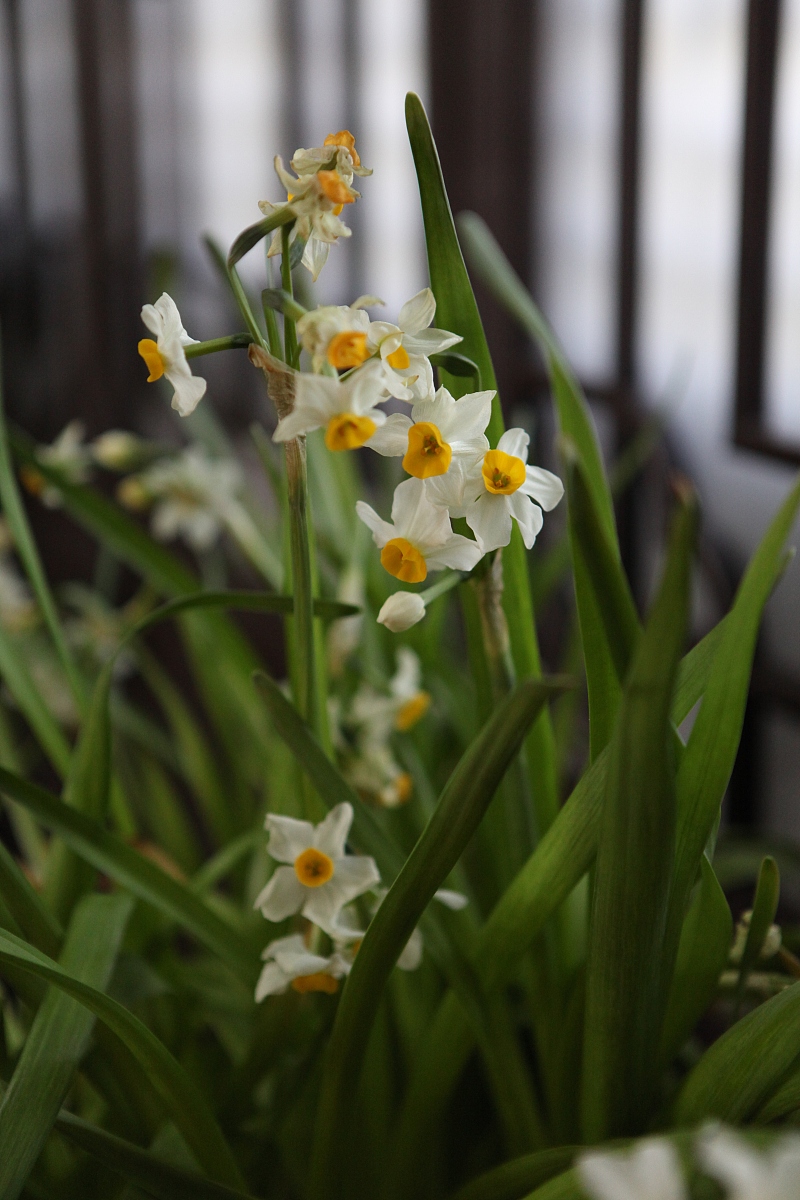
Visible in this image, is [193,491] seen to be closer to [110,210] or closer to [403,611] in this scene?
[403,611]

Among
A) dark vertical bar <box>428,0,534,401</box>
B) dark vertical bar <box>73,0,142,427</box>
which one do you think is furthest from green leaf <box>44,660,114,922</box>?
dark vertical bar <box>73,0,142,427</box>

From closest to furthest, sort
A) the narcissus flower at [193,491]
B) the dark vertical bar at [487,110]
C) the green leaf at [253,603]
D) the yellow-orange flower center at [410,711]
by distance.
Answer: the green leaf at [253,603] → the yellow-orange flower center at [410,711] → the narcissus flower at [193,491] → the dark vertical bar at [487,110]

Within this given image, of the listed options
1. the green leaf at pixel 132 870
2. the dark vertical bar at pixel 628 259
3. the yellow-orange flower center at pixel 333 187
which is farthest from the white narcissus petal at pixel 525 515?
the dark vertical bar at pixel 628 259

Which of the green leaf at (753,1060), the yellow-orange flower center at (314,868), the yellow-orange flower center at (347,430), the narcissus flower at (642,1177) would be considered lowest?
the green leaf at (753,1060)

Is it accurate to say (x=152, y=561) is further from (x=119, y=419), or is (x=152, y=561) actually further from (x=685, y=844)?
(x=119, y=419)

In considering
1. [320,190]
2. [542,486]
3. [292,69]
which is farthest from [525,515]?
[292,69]

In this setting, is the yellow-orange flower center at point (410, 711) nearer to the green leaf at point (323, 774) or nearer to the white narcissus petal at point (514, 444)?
the green leaf at point (323, 774)
